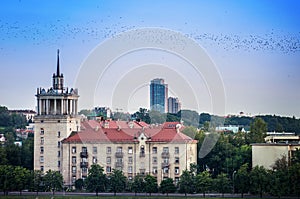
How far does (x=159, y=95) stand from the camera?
83.6m

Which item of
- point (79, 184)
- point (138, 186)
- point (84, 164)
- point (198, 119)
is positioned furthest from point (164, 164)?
point (198, 119)

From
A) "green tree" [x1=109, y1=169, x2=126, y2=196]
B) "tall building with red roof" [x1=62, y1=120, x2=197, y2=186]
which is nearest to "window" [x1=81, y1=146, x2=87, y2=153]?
"tall building with red roof" [x1=62, y1=120, x2=197, y2=186]

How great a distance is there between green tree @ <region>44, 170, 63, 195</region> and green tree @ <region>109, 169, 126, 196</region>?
12.8 ft

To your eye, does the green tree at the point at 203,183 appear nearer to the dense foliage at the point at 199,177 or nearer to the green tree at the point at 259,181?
the dense foliage at the point at 199,177

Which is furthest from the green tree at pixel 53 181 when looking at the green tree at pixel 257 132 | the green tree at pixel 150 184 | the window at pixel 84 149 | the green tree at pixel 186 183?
the green tree at pixel 257 132

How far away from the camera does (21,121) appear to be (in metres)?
121

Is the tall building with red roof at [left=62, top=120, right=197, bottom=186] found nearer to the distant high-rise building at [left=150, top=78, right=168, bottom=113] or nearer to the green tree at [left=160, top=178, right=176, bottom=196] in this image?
the green tree at [left=160, top=178, right=176, bottom=196]

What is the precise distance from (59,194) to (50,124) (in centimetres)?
769

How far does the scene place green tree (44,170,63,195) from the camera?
5228 cm

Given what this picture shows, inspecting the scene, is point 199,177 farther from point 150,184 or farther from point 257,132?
→ point 257,132

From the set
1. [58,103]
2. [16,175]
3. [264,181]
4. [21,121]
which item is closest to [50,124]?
[58,103]

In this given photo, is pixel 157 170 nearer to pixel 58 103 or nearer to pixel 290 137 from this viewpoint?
pixel 58 103

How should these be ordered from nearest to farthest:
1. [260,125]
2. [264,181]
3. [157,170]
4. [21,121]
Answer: [264,181]
[157,170]
[260,125]
[21,121]

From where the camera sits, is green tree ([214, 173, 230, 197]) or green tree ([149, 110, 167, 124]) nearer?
green tree ([214, 173, 230, 197])
